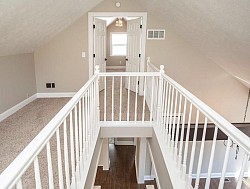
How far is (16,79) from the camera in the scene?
414 centimetres

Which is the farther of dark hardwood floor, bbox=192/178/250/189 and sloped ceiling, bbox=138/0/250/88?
dark hardwood floor, bbox=192/178/250/189

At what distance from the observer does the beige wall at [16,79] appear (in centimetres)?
370

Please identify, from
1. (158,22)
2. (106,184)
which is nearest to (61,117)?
(158,22)

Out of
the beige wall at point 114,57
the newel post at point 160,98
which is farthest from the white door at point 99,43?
the beige wall at point 114,57

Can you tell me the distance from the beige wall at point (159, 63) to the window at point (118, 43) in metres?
5.26

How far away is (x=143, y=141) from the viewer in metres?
5.18

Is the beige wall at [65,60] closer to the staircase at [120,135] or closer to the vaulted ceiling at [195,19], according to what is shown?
the staircase at [120,135]

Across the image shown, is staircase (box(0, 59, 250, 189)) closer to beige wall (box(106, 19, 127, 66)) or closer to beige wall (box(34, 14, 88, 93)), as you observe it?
beige wall (box(34, 14, 88, 93))

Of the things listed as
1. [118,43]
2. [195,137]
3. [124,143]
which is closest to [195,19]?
[195,137]

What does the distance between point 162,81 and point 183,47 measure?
234cm

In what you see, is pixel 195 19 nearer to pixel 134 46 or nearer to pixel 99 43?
pixel 134 46

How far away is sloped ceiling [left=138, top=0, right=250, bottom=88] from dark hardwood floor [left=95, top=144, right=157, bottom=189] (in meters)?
3.95

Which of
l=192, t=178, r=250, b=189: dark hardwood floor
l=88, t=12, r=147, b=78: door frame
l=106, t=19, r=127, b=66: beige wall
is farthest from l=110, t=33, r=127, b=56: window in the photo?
l=192, t=178, r=250, b=189: dark hardwood floor

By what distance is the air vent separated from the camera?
4.93m
